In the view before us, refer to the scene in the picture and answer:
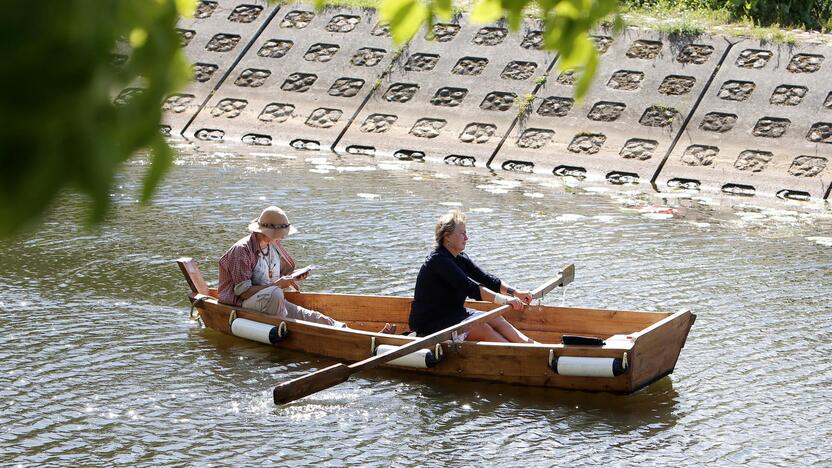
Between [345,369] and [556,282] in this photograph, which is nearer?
[345,369]

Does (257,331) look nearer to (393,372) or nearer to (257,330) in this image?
(257,330)

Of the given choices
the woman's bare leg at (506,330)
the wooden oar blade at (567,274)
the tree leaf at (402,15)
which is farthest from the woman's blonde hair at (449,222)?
the tree leaf at (402,15)

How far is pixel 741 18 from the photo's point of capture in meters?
19.3

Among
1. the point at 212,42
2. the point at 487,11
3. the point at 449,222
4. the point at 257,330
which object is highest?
the point at 487,11

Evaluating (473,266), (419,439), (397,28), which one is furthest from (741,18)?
(397,28)

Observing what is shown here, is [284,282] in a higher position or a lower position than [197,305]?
higher

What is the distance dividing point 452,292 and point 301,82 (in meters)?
11.8

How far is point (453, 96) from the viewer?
19.0 m

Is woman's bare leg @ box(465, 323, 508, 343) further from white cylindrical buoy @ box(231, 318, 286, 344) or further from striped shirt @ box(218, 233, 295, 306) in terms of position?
striped shirt @ box(218, 233, 295, 306)

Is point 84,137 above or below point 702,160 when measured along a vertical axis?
above

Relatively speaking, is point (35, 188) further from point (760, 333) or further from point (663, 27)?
point (663, 27)

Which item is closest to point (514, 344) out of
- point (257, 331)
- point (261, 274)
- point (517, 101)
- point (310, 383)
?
point (310, 383)

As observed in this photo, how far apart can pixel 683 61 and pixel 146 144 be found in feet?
56.4

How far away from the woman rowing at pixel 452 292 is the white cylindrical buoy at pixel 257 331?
1046mm
